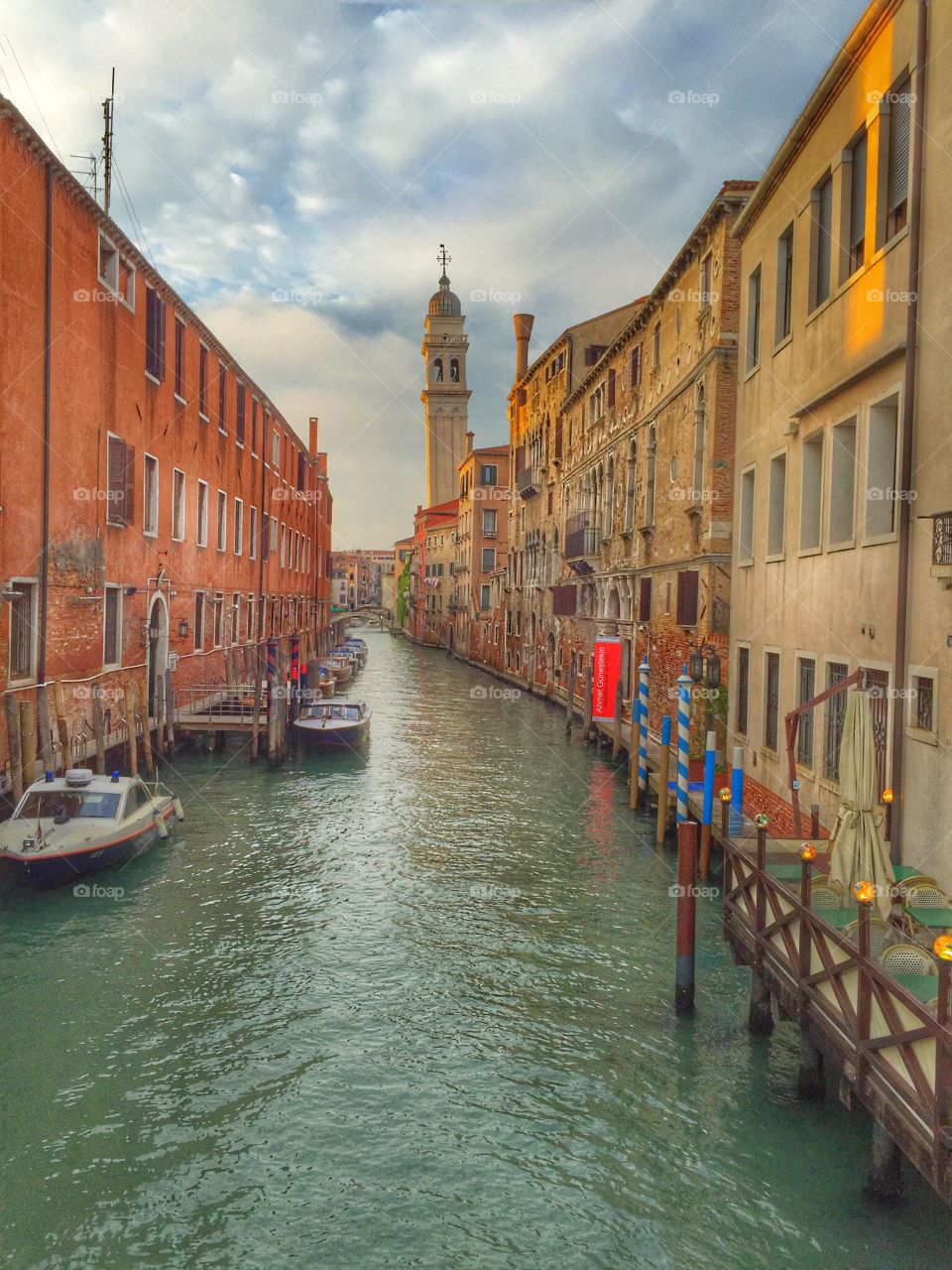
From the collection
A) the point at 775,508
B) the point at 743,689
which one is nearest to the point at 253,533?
the point at 743,689

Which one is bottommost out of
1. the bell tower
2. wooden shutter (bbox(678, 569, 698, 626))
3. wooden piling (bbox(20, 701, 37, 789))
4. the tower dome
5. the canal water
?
the canal water

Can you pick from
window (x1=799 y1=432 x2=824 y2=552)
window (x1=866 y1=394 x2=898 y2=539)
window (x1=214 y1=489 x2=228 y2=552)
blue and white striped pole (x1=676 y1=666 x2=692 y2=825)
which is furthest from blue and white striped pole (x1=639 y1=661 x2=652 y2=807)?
window (x1=214 y1=489 x2=228 y2=552)

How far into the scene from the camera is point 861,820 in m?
7.38

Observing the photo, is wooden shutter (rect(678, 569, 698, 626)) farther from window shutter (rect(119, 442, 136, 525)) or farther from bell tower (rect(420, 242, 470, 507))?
bell tower (rect(420, 242, 470, 507))

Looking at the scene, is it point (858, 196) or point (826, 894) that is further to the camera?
point (858, 196)

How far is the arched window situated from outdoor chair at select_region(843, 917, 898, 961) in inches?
471

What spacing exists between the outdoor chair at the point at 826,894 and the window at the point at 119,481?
14.4m

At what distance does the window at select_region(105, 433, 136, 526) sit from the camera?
17516 mm

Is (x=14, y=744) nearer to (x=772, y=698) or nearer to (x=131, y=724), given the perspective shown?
(x=131, y=724)

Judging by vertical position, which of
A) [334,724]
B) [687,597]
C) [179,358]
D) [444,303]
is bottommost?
[334,724]

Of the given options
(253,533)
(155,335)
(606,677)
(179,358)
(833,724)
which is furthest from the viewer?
(253,533)

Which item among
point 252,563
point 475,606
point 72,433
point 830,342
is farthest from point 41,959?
point 475,606

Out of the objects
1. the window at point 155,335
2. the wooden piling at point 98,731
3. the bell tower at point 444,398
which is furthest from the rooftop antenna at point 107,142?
the bell tower at point 444,398

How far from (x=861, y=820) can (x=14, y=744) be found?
35.5 ft
